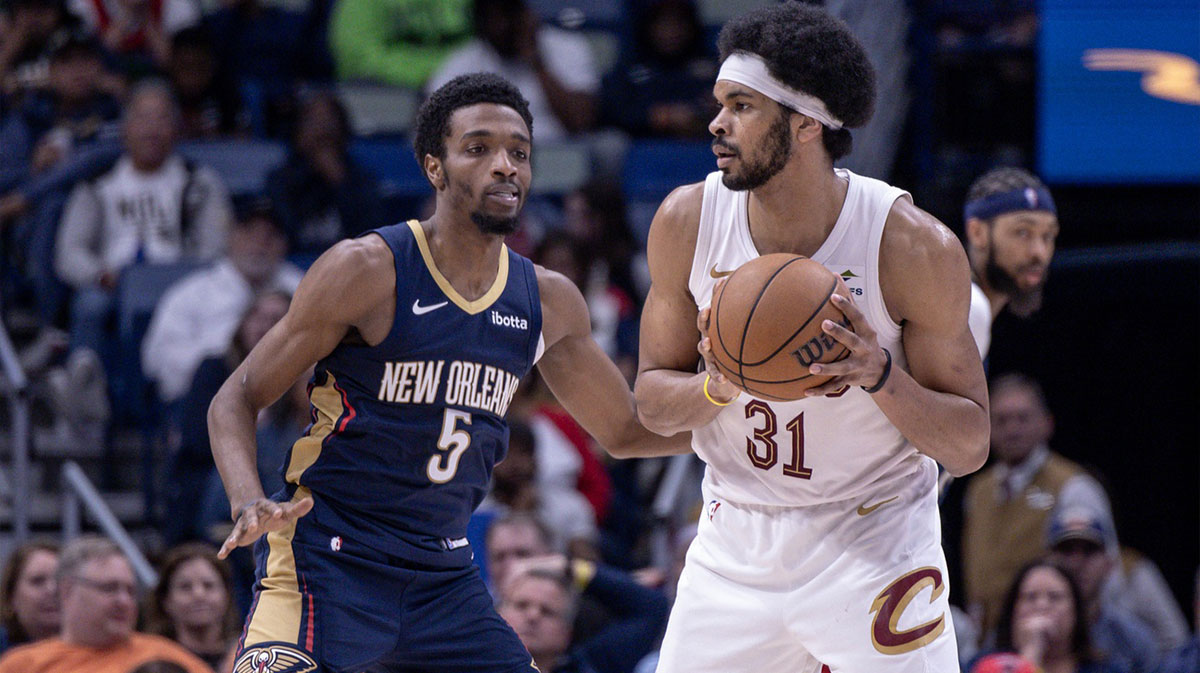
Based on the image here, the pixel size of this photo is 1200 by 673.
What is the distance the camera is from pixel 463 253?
13.9 ft

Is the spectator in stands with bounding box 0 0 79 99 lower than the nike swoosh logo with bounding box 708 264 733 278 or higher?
higher

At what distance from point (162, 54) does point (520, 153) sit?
6.08 meters

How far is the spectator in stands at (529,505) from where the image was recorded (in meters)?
7.06

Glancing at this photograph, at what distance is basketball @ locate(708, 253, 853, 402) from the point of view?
11.3ft

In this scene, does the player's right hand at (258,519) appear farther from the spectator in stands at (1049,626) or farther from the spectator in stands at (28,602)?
the spectator in stands at (1049,626)

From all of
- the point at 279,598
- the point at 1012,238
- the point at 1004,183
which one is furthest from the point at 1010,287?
the point at 279,598

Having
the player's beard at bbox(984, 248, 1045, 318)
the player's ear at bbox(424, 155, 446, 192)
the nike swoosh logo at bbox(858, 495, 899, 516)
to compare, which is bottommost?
the nike swoosh logo at bbox(858, 495, 899, 516)

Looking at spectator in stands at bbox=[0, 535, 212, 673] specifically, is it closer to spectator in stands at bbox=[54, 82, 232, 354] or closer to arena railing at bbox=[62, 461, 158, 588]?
arena railing at bbox=[62, 461, 158, 588]

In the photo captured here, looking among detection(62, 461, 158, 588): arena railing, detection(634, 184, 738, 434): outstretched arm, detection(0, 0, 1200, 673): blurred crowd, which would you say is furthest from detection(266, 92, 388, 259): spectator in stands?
detection(634, 184, 738, 434): outstretched arm

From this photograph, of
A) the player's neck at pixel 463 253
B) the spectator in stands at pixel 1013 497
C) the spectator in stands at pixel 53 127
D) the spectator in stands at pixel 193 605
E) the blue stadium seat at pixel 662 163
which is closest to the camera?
the player's neck at pixel 463 253

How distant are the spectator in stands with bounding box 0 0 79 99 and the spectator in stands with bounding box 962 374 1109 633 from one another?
18.9ft

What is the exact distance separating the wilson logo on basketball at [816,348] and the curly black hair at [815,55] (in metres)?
0.57

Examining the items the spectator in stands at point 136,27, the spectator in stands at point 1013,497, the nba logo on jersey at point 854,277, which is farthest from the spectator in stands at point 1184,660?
the spectator in stands at point 136,27

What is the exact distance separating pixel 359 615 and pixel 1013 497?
16.0 feet
